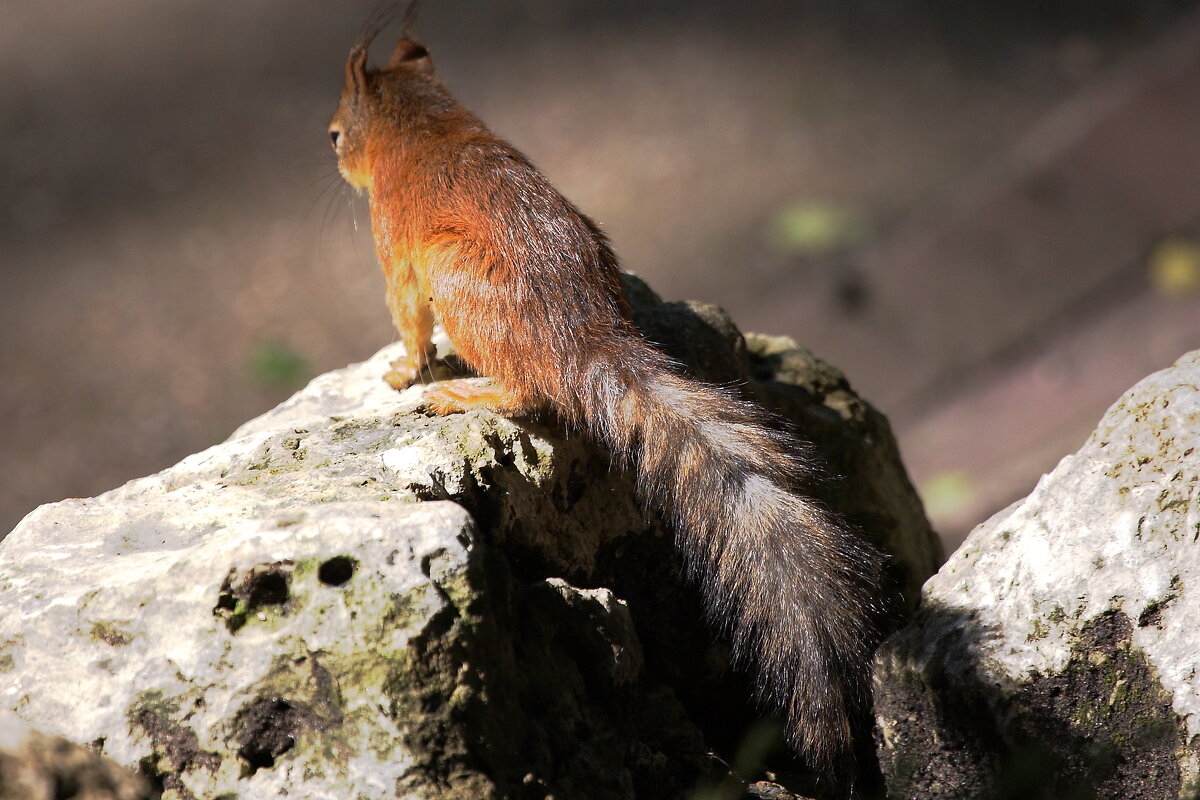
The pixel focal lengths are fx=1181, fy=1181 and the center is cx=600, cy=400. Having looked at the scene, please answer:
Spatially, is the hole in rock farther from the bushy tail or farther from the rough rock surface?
the bushy tail

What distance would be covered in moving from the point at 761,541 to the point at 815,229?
10.3 feet

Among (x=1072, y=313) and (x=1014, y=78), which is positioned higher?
(x=1014, y=78)

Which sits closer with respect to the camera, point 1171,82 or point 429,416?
point 429,416

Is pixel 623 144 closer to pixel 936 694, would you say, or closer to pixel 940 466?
pixel 940 466

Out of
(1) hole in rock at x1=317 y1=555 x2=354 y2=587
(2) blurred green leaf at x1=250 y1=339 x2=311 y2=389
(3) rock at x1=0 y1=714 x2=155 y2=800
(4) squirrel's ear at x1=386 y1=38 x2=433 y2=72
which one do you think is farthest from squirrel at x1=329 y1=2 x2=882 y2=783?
(2) blurred green leaf at x1=250 y1=339 x2=311 y2=389

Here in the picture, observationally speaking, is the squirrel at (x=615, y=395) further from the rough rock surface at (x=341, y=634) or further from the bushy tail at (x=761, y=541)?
→ the rough rock surface at (x=341, y=634)

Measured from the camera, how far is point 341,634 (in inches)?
58.4

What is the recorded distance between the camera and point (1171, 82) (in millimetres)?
4863

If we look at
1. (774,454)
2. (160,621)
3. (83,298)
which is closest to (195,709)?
(160,621)

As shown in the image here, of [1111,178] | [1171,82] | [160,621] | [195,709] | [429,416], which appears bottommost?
[195,709]

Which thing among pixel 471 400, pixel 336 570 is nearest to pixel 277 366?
pixel 471 400

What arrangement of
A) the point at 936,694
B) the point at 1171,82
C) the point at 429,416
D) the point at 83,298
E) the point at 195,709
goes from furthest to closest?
the point at 1171,82 < the point at 83,298 < the point at 429,416 < the point at 936,694 < the point at 195,709

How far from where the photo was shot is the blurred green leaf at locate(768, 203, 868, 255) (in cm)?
482

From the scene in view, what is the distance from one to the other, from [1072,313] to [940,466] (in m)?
0.88
